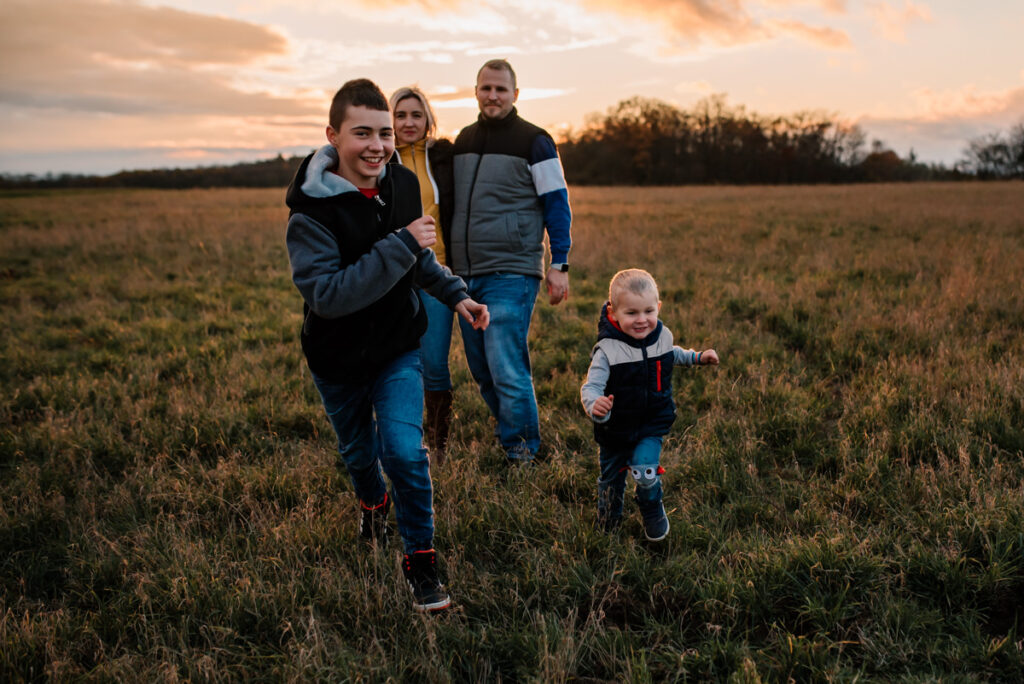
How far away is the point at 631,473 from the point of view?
122 inches

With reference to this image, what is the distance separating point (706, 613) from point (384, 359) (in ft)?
5.71

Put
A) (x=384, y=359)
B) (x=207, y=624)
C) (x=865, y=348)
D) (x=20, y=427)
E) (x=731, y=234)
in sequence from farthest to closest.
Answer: (x=731, y=234)
(x=865, y=348)
(x=20, y=427)
(x=384, y=359)
(x=207, y=624)

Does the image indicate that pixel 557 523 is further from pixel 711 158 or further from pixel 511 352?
pixel 711 158

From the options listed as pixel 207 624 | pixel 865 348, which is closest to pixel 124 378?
pixel 207 624

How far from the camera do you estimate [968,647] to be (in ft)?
7.51

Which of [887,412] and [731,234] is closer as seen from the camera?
[887,412]

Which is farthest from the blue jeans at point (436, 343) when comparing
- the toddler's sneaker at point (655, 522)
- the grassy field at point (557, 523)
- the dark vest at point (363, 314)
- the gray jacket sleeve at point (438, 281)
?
the toddler's sneaker at point (655, 522)

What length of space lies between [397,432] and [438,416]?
168 centimetres

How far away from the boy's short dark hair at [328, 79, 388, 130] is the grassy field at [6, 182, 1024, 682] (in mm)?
1982

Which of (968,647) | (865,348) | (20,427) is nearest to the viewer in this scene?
(968,647)

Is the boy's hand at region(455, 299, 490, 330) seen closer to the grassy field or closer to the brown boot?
the grassy field

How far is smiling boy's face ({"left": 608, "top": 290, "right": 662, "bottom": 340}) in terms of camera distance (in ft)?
9.25

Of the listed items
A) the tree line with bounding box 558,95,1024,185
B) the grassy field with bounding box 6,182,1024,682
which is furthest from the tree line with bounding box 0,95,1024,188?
the grassy field with bounding box 6,182,1024,682

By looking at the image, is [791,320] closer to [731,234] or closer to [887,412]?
[887,412]
